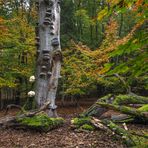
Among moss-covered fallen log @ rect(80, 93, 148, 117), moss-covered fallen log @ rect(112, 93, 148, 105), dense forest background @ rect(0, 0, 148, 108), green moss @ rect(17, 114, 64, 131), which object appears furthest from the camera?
dense forest background @ rect(0, 0, 148, 108)

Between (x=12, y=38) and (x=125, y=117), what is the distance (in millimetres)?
10637

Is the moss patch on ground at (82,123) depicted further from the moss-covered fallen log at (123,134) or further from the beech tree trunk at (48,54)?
the beech tree trunk at (48,54)

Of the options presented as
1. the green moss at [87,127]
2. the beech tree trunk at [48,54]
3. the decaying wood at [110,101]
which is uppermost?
the beech tree trunk at [48,54]

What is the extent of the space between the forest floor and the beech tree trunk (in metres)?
1.46

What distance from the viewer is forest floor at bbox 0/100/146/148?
20.2 ft

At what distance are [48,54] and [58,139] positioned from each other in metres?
2.89


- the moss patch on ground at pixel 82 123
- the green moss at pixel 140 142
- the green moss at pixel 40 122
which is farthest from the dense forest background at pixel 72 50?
the green moss at pixel 140 142

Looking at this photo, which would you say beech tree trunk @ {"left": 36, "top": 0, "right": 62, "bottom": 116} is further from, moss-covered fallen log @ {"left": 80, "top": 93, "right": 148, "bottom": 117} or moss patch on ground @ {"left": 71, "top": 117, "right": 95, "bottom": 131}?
moss patch on ground @ {"left": 71, "top": 117, "right": 95, "bottom": 131}

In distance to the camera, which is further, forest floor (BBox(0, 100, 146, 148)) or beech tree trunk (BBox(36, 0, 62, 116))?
beech tree trunk (BBox(36, 0, 62, 116))

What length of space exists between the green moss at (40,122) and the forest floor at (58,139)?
0.14 meters

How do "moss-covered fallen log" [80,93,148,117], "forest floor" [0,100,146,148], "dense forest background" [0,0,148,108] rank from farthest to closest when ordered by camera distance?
"dense forest background" [0,0,148,108], "moss-covered fallen log" [80,93,148,117], "forest floor" [0,100,146,148]

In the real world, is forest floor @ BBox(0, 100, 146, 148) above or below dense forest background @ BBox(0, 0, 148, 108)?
below

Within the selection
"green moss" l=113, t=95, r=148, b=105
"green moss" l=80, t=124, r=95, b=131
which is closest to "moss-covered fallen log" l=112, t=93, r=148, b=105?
"green moss" l=113, t=95, r=148, b=105

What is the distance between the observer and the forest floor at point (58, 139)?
20.2 feet
